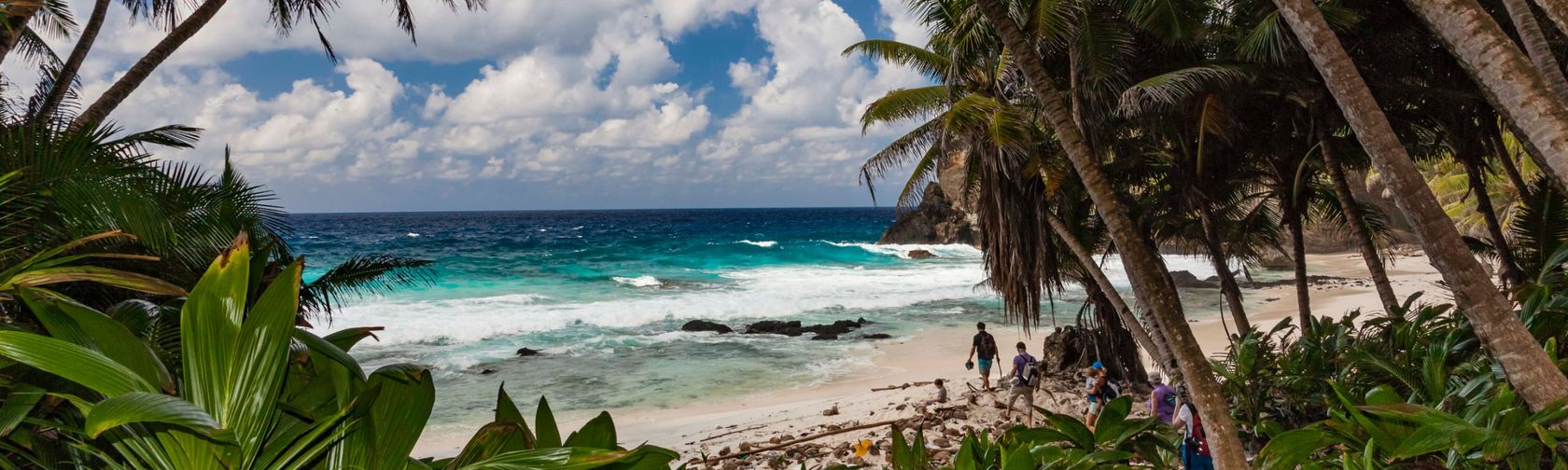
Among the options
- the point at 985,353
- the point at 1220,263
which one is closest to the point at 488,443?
the point at 1220,263

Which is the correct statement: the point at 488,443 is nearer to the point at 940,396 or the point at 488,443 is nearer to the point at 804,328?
the point at 940,396

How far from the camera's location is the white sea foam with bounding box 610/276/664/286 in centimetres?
3331

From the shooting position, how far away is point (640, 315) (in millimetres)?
23031

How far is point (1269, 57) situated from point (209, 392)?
29.3ft

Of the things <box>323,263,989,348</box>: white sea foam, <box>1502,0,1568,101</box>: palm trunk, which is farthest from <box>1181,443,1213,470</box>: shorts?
<box>323,263,989,348</box>: white sea foam

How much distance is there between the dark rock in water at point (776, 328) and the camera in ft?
65.4

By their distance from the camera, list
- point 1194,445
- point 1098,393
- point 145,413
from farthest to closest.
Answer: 1. point 1098,393
2. point 1194,445
3. point 145,413

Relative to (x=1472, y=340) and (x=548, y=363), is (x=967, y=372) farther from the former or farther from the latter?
(x=1472, y=340)

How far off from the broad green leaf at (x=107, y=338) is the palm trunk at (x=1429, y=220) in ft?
15.4

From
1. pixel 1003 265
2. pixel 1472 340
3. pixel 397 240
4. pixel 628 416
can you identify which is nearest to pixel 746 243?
pixel 397 240

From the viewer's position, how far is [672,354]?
1725 cm

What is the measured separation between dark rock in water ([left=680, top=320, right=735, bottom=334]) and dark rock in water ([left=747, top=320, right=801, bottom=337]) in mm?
612

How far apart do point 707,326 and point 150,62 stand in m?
15.0

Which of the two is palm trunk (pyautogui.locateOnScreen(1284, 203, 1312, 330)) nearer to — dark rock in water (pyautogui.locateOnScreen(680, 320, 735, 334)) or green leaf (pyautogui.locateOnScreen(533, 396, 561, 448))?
green leaf (pyautogui.locateOnScreen(533, 396, 561, 448))
